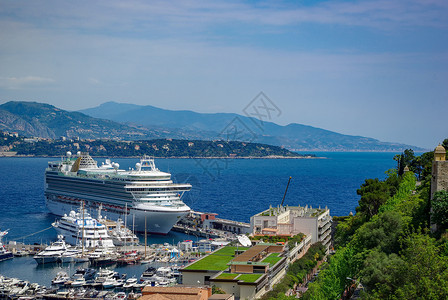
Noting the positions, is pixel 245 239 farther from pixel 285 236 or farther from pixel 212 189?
pixel 212 189

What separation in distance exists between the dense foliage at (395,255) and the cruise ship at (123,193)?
1153 inches

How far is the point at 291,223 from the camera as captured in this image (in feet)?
171

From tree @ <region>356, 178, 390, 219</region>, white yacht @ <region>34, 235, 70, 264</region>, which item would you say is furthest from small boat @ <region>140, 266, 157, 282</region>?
tree @ <region>356, 178, 390, 219</region>

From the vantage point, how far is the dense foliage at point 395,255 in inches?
860

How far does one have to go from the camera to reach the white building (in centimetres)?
4988

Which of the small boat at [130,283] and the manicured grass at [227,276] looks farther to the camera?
the small boat at [130,283]

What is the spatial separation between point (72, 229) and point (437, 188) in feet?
145

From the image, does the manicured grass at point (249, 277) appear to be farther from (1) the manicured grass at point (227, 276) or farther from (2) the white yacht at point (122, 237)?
(2) the white yacht at point (122, 237)

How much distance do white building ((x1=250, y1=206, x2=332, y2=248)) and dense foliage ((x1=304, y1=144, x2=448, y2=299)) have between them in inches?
268

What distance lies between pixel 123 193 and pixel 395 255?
49922mm

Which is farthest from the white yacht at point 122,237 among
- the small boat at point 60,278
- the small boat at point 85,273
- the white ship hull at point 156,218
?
the small boat at point 60,278

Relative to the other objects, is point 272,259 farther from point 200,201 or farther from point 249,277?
point 200,201

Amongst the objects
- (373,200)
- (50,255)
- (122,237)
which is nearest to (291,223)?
(373,200)

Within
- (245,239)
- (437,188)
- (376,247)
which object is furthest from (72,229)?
(437,188)
